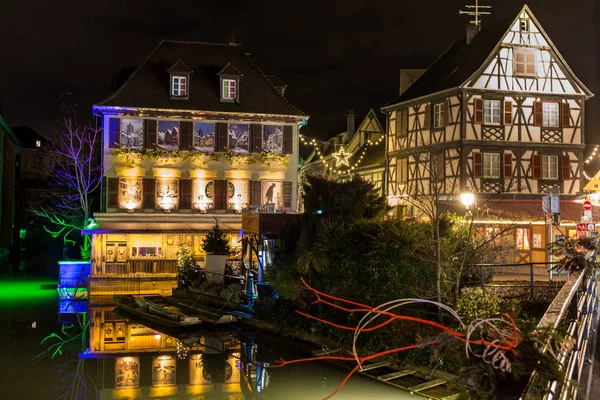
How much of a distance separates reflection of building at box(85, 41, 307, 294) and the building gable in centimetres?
914

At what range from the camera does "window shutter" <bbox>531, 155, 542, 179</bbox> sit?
102 feet

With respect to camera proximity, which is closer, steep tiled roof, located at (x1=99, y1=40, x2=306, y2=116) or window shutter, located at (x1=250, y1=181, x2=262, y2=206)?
steep tiled roof, located at (x1=99, y1=40, x2=306, y2=116)

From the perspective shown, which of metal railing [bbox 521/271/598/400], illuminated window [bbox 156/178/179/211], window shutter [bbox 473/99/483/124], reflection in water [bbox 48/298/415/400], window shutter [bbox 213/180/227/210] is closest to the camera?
metal railing [bbox 521/271/598/400]

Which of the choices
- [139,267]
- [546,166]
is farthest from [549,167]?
[139,267]

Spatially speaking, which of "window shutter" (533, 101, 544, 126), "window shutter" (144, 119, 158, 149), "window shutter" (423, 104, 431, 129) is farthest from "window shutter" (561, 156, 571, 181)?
"window shutter" (144, 119, 158, 149)

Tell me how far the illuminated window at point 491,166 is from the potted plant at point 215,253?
12872mm

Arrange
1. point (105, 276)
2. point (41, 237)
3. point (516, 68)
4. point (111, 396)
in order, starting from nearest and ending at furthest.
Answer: point (111, 396), point (105, 276), point (516, 68), point (41, 237)

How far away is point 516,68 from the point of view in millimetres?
30781

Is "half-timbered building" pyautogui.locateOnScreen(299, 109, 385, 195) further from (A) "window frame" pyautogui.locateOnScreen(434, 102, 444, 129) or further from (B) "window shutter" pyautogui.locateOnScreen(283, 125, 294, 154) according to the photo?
(A) "window frame" pyautogui.locateOnScreen(434, 102, 444, 129)

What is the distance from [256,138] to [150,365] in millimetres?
16934

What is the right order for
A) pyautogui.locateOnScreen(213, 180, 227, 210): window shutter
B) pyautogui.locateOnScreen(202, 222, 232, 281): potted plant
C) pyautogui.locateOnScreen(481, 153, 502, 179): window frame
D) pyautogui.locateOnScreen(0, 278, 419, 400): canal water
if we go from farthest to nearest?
1. pyautogui.locateOnScreen(481, 153, 502, 179): window frame
2. pyautogui.locateOnScreen(213, 180, 227, 210): window shutter
3. pyautogui.locateOnScreen(202, 222, 232, 281): potted plant
4. pyautogui.locateOnScreen(0, 278, 419, 400): canal water

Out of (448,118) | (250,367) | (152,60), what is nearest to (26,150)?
(152,60)

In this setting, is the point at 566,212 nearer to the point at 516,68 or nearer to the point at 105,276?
the point at 516,68

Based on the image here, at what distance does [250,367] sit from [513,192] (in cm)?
1987
